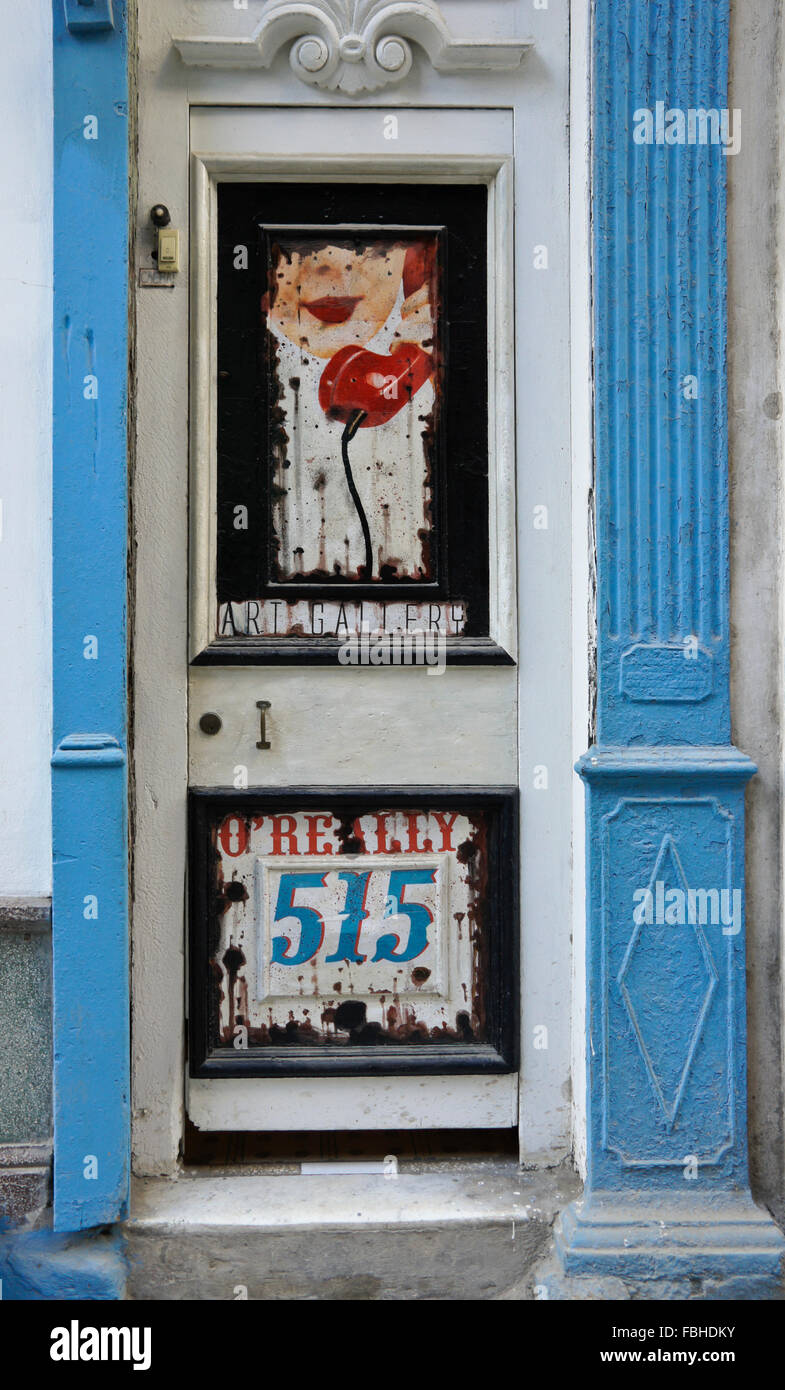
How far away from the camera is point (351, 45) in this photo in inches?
84.8

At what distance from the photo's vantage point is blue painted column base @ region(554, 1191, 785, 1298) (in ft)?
6.63

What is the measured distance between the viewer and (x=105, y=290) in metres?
2.05

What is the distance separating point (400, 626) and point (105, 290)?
3.13 ft

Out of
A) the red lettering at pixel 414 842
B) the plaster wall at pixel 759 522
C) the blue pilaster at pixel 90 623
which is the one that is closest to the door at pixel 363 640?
the red lettering at pixel 414 842

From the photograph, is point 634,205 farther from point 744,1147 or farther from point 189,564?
point 744,1147

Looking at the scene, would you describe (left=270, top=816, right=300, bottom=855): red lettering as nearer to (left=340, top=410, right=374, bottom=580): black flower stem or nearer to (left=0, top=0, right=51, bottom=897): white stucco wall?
(left=0, top=0, right=51, bottom=897): white stucco wall

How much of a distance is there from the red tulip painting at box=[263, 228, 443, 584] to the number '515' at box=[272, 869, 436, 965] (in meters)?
0.69

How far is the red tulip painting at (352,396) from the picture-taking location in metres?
2.25

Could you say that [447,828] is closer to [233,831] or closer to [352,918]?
[352,918]

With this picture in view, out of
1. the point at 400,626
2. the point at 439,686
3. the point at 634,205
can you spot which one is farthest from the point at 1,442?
the point at 634,205

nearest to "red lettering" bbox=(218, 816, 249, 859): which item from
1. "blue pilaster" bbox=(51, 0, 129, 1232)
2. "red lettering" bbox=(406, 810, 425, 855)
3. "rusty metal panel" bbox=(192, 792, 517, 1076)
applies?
"rusty metal panel" bbox=(192, 792, 517, 1076)

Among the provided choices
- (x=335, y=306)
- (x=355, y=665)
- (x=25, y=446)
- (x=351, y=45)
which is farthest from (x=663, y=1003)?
(x=351, y=45)

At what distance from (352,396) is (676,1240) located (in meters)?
1.96

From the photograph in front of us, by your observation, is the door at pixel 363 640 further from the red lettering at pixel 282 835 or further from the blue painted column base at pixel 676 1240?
the blue painted column base at pixel 676 1240
